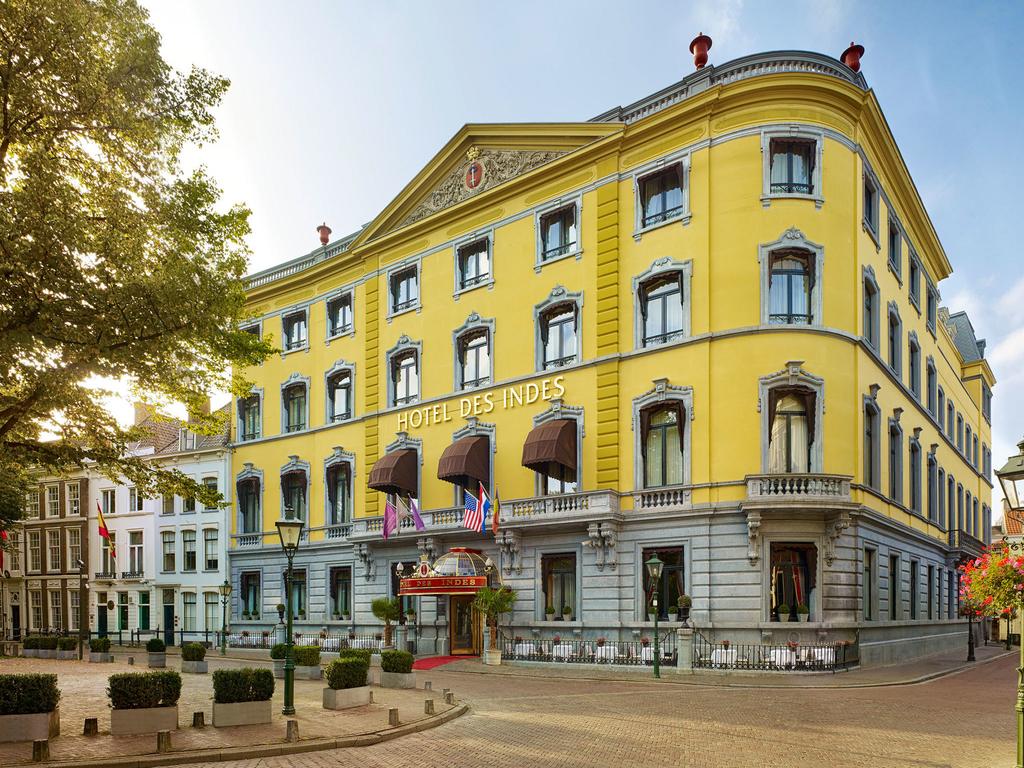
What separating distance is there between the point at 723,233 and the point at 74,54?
65.0ft

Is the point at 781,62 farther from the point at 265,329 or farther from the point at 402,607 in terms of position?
the point at 265,329

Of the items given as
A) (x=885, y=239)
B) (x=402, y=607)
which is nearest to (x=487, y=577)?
(x=402, y=607)

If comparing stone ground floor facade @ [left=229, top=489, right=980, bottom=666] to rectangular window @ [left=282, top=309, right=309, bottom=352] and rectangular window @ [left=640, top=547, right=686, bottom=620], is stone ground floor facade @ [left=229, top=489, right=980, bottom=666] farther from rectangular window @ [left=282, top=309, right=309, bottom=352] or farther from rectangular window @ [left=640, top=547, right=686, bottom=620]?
rectangular window @ [left=282, top=309, right=309, bottom=352]

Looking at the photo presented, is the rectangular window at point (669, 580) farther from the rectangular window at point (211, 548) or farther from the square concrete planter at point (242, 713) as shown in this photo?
the rectangular window at point (211, 548)

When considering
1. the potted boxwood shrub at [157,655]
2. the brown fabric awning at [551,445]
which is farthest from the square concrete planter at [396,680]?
the potted boxwood shrub at [157,655]

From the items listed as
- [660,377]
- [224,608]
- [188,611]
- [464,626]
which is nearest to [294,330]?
[224,608]

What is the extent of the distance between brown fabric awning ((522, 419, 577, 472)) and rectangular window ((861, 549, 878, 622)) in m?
10.5

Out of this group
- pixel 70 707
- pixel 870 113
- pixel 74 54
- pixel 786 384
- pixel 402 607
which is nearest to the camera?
pixel 74 54

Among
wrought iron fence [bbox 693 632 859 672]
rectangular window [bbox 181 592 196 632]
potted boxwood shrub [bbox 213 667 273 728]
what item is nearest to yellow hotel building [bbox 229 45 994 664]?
wrought iron fence [bbox 693 632 859 672]

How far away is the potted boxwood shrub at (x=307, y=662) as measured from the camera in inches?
1045

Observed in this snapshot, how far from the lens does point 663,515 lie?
2894 cm

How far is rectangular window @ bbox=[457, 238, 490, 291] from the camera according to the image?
36344 millimetres

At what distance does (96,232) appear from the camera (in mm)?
17125

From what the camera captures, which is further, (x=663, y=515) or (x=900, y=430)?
(x=900, y=430)
